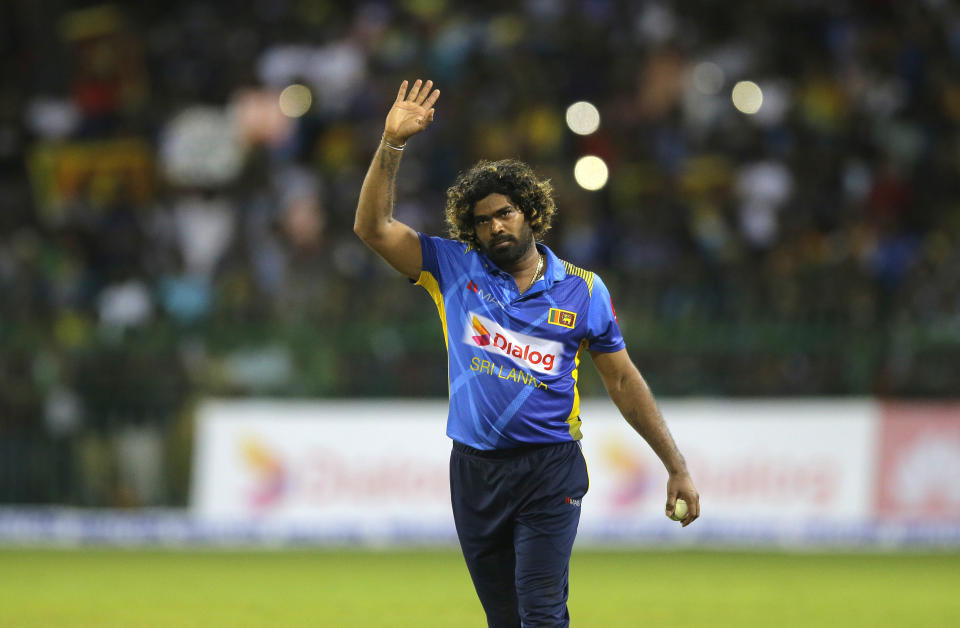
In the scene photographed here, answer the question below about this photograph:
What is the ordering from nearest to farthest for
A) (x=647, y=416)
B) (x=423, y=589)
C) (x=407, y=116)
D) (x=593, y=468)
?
(x=407, y=116) < (x=647, y=416) < (x=423, y=589) < (x=593, y=468)

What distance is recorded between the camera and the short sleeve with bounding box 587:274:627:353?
6238mm

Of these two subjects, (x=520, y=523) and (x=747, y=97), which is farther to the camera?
(x=747, y=97)

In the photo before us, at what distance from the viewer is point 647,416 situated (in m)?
6.34

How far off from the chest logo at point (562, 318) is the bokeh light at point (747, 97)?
12556 millimetres

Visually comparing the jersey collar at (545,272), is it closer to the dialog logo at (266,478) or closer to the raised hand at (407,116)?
the raised hand at (407,116)

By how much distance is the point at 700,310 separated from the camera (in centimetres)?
1542

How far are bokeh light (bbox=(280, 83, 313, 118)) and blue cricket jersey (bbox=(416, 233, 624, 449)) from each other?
12545 millimetres

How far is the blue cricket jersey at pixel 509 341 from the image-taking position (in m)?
6.12

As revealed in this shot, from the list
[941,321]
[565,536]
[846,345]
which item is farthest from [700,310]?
[565,536]

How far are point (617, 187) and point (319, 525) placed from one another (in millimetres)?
5779

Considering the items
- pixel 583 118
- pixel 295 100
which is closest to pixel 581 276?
pixel 583 118

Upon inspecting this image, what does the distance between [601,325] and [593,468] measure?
28.6ft

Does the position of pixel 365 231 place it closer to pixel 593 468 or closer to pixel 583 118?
pixel 593 468

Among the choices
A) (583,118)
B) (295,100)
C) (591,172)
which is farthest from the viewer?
(295,100)
